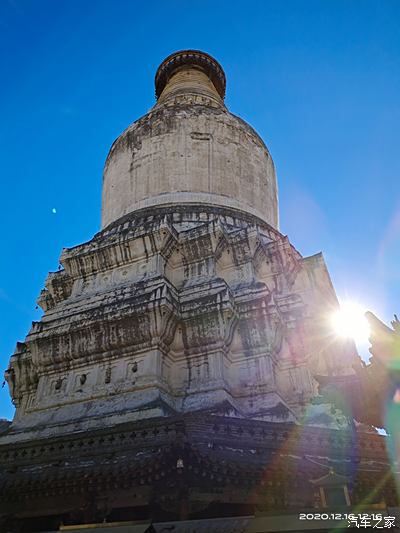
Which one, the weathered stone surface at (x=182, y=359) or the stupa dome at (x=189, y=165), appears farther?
the stupa dome at (x=189, y=165)

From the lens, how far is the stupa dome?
686 inches

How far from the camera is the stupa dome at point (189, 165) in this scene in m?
17.4

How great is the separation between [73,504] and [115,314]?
4787mm

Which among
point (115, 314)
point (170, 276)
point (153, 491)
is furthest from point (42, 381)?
point (153, 491)

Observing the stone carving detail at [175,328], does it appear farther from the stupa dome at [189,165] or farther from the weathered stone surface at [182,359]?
the stupa dome at [189,165]

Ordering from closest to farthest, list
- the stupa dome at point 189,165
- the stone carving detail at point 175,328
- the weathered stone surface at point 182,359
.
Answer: the weathered stone surface at point 182,359 < the stone carving detail at point 175,328 < the stupa dome at point 189,165

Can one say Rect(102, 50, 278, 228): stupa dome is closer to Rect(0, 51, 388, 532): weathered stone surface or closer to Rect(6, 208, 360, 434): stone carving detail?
Rect(0, 51, 388, 532): weathered stone surface

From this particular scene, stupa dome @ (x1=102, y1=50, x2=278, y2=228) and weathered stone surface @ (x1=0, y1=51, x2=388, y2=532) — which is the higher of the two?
stupa dome @ (x1=102, y1=50, x2=278, y2=228)

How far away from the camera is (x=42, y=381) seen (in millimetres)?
13828

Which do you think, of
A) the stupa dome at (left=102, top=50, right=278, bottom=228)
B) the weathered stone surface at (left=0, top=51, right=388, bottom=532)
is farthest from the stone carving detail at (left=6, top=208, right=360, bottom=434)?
the stupa dome at (left=102, top=50, right=278, bottom=228)

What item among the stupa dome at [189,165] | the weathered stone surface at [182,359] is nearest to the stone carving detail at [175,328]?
the weathered stone surface at [182,359]

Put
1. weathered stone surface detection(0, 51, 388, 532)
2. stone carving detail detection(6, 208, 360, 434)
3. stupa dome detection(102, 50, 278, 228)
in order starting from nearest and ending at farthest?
weathered stone surface detection(0, 51, 388, 532) < stone carving detail detection(6, 208, 360, 434) < stupa dome detection(102, 50, 278, 228)

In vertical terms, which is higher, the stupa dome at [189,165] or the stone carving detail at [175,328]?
the stupa dome at [189,165]

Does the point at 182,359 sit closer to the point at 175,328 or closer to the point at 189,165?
the point at 175,328
